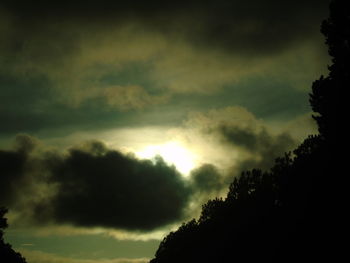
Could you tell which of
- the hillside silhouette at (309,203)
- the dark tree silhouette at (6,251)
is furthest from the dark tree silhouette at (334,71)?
the dark tree silhouette at (6,251)

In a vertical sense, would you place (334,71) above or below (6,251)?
above

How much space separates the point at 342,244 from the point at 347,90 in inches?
420

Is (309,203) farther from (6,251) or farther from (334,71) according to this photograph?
(6,251)

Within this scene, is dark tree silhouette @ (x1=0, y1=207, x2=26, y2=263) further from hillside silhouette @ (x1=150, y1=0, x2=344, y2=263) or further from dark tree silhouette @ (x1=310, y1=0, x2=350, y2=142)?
dark tree silhouette @ (x1=310, y1=0, x2=350, y2=142)

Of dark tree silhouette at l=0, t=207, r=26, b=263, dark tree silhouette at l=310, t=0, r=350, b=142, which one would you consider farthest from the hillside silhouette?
dark tree silhouette at l=0, t=207, r=26, b=263

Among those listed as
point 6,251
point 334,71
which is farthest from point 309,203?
point 6,251

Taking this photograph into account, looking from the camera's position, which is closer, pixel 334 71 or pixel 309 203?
pixel 334 71

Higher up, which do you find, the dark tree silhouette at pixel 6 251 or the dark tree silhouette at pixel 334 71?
the dark tree silhouette at pixel 334 71

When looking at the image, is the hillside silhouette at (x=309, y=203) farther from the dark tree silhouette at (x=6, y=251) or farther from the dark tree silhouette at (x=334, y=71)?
the dark tree silhouette at (x=6, y=251)

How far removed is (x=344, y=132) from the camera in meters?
30.6

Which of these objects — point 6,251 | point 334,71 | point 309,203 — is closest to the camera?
point 334,71

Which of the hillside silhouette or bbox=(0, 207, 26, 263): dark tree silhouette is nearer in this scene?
the hillside silhouette

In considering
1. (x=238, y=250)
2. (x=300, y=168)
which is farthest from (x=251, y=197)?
(x=300, y=168)

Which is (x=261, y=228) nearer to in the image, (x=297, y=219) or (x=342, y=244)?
(x=297, y=219)
